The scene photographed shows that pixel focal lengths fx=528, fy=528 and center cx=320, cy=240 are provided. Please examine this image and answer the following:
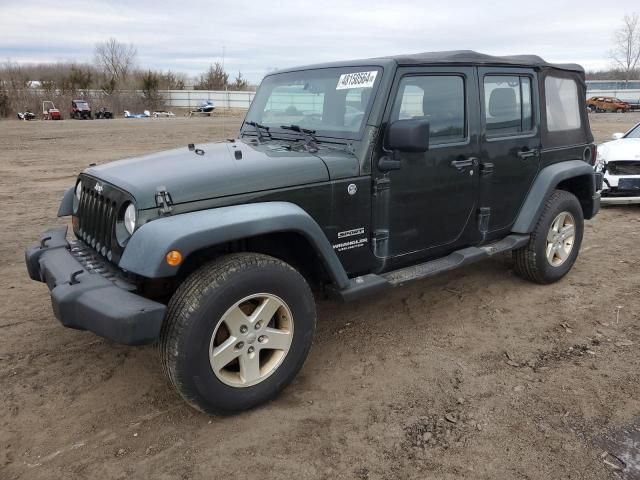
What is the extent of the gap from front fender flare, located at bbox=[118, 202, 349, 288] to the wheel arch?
231cm

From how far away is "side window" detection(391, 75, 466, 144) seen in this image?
140 inches

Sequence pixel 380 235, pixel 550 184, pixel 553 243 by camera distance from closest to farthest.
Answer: pixel 380 235
pixel 550 184
pixel 553 243

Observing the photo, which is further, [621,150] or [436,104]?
[621,150]

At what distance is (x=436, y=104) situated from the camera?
12.4ft

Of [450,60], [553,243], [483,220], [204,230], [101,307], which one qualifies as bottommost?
[553,243]

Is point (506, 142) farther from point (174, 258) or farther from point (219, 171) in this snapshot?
point (174, 258)

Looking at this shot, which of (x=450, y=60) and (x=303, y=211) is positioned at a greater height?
(x=450, y=60)

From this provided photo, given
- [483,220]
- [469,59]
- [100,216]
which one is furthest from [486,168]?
[100,216]

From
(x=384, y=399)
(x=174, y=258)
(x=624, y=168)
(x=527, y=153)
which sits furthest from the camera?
(x=624, y=168)

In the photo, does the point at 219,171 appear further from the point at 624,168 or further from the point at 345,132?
the point at 624,168

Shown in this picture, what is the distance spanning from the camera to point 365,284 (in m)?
3.40

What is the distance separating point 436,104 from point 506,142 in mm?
831

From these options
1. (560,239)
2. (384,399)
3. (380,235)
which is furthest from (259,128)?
(560,239)

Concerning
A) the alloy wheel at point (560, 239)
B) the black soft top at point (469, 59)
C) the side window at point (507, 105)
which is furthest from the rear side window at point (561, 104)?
the alloy wheel at point (560, 239)
